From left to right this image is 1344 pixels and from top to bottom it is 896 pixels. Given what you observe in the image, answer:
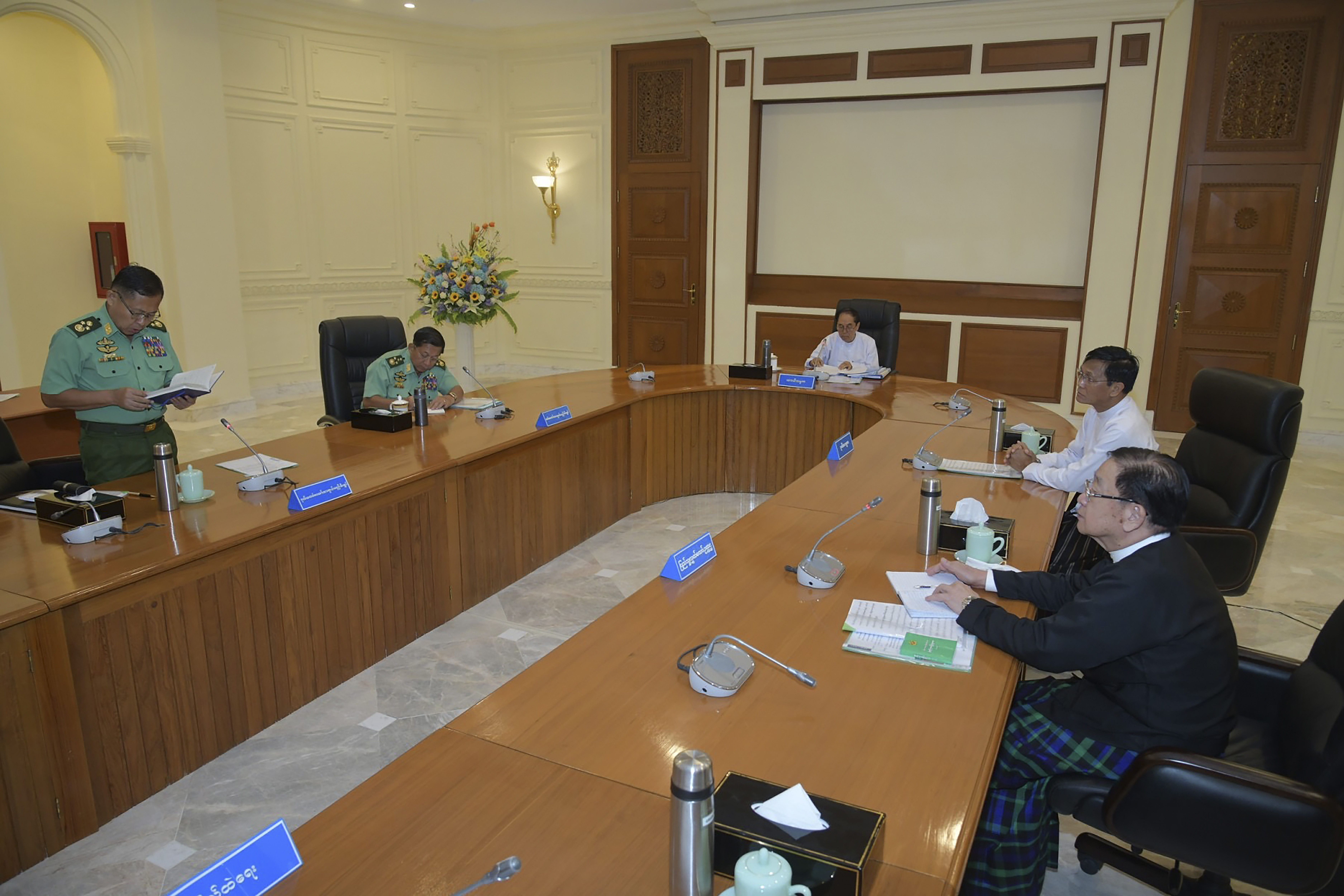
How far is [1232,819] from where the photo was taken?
1.60 meters

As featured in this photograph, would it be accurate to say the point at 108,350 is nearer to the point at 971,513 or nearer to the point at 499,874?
the point at 499,874

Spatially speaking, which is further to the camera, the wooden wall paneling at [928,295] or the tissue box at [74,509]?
the wooden wall paneling at [928,295]

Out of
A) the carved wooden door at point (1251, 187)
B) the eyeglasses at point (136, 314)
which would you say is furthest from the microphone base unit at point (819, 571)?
the carved wooden door at point (1251, 187)

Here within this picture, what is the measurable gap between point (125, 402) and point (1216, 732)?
3.31 m

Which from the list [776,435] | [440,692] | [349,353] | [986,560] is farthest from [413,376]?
[986,560]

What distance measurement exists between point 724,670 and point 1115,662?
804 mm

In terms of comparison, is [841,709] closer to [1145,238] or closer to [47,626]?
[47,626]

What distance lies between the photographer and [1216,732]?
1792 mm

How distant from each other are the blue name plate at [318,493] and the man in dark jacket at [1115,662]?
190 cm

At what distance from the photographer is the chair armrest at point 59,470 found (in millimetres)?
3377

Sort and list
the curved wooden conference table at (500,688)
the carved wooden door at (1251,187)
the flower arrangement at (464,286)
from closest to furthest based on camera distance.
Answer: the curved wooden conference table at (500,688) → the flower arrangement at (464,286) → the carved wooden door at (1251,187)

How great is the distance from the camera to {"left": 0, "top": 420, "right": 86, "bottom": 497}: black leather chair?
3158 millimetres

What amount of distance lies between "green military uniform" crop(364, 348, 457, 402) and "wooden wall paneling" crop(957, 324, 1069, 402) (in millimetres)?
4159

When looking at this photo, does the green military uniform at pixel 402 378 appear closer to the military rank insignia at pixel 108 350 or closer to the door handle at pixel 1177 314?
the military rank insignia at pixel 108 350
